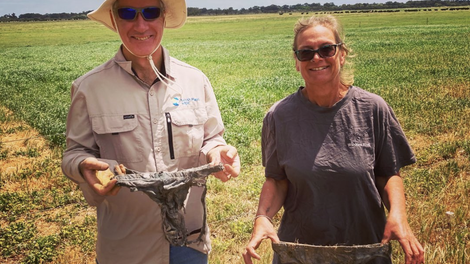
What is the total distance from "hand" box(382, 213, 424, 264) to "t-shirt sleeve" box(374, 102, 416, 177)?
0.30 m

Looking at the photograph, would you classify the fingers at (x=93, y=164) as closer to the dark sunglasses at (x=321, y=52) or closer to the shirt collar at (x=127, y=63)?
the shirt collar at (x=127, y=63)

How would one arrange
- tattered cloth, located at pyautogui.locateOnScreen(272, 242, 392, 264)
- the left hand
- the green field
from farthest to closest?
the green field → the left hand → tattered cloth, located at pyautogui.locateOnScreen(272, 242, 392, 264)

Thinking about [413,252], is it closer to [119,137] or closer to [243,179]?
[119,137]

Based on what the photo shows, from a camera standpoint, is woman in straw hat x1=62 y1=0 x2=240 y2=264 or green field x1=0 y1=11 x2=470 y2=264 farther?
green field x1=0 y1=11 x2=470 y2=264

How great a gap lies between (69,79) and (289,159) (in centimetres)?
1933

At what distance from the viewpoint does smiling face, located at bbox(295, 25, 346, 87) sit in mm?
2246

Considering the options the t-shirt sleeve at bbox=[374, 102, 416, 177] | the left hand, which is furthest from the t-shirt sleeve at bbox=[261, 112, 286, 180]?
the t-shirt sleeve at bbox=[374, 102, 416, 177]

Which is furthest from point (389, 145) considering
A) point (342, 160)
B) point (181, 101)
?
point (181, 101)

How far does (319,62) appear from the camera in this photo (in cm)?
224

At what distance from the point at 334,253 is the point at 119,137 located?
128 centimetres

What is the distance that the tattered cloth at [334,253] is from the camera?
190cm

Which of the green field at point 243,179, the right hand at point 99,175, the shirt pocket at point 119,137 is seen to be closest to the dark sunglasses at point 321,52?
the shirt pocket at point 119,137

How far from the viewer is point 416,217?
4.34 m

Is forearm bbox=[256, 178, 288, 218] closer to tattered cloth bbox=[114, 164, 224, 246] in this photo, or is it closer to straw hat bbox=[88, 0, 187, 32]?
tattered cloth bbox=[114, 164, 224, 246]
